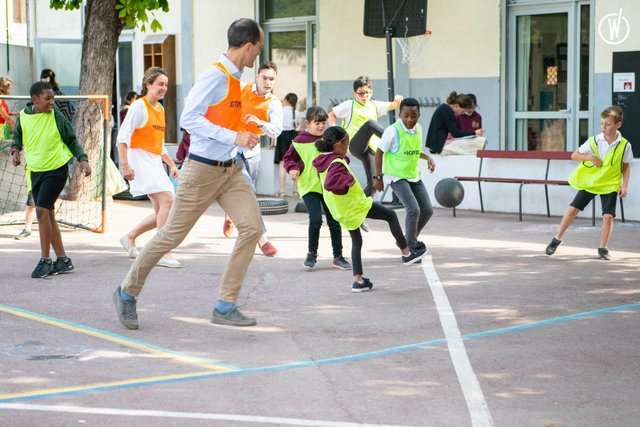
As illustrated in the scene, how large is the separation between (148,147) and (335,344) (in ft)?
13.8

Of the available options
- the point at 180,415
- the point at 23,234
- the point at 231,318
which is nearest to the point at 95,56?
the point at 23,234

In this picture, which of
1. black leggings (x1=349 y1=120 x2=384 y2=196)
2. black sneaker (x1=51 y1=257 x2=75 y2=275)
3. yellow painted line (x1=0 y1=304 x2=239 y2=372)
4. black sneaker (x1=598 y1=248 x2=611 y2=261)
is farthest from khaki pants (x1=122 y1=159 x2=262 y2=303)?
black leggings (x1=349 y1=120 x2=384 y2=196)

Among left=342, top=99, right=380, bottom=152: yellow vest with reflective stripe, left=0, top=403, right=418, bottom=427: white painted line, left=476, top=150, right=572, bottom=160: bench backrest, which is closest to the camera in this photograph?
left=0, top=403, right=418, bottom=427: white painted line

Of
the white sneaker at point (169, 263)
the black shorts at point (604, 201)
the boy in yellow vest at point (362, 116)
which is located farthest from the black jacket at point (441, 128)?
the white sneaker at point (169, 263)

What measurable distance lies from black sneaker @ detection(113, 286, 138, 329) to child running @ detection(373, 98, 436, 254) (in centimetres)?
378

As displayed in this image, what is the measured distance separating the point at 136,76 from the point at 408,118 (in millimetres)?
13819

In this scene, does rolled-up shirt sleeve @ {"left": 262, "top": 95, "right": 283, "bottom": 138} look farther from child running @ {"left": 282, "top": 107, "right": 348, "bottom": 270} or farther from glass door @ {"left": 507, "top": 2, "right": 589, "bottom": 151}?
glass door @ {"left": 507, "top": 2, "right": 589, "bottom": 151}

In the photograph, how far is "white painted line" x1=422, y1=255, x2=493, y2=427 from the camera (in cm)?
568

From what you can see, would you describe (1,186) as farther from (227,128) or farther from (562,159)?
(227,128)

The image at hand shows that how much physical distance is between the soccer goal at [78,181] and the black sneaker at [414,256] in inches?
177

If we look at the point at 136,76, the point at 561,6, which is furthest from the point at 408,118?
the point at 136,76

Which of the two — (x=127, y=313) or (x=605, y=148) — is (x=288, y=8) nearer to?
(x=605, y=148)

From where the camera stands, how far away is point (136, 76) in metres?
23.9

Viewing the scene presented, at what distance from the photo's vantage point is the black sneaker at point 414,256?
10977 mm
